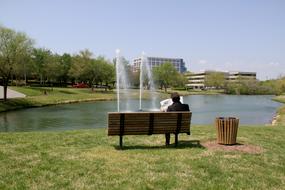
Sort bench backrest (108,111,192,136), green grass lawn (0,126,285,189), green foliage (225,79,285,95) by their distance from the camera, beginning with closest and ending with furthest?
green grass lawn (0,126,285,189) < bench backrest (108,111,192,136) < green foliage (225,79,285,95)

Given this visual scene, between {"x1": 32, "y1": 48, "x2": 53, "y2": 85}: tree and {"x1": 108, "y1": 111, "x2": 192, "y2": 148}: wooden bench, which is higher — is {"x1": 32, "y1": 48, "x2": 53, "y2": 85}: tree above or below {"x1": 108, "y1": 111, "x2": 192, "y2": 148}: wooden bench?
above

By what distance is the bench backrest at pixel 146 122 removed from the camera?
9.30m

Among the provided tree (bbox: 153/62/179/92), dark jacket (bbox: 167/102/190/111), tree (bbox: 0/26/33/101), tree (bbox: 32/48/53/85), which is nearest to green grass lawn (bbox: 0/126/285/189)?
dark jacket (bbox: 167/102/190/111)

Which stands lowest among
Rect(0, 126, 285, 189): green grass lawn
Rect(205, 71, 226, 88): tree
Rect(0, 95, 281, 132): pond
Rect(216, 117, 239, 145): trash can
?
Rect(0, 95, 281, 132): pond

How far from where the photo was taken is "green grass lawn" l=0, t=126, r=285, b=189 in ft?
20.6

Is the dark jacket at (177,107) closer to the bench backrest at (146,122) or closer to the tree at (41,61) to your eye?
the bench backrest at (146,122)

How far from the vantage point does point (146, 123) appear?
31.3 ft

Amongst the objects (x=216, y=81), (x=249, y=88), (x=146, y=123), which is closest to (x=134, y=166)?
(x=146, y=123)

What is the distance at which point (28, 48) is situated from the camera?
49844 millimetres

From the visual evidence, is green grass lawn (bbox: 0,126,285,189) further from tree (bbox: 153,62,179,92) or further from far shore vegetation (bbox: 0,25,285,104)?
tree (bbox: 153,62,179,92)

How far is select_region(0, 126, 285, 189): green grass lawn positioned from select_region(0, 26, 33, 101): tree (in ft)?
134

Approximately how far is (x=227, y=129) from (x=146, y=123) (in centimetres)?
244

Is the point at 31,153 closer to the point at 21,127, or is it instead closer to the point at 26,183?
the point at 26,183

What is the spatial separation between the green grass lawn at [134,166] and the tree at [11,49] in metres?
40.9
